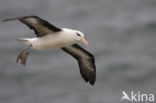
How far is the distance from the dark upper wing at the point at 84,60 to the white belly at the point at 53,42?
1696mm

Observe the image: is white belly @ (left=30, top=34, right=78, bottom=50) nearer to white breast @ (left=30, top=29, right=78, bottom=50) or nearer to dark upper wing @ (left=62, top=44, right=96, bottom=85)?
white breast @ (left=30, top=29, right=78, bottom=50)

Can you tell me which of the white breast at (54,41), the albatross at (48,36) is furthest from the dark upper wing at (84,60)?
the white breast at (54,41)

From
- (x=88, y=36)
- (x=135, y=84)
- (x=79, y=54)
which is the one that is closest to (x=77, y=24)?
(x=88, y=36)

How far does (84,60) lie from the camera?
14922 mm

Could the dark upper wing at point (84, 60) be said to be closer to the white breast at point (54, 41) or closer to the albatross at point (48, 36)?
the albatross at point (48, 36)

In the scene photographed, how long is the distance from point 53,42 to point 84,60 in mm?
1987

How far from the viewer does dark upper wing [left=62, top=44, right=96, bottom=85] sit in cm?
1477

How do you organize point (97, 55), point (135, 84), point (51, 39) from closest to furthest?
1. point (51, 39)
2. point (135, 84)
3. point (97, 55)

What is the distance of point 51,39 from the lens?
13.1 m

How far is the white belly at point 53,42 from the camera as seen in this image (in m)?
13.0

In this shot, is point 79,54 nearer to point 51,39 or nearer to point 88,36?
point 51,39

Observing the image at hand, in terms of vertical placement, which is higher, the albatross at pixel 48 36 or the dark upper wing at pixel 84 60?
the albatross at pixel 48 36

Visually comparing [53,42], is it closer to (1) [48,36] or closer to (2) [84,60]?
(1) [48,36]

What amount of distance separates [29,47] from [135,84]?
1189cm
